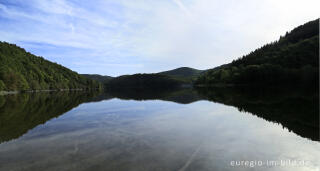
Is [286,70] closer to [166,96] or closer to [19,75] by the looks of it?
[166,96]

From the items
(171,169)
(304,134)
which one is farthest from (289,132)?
(171,169)

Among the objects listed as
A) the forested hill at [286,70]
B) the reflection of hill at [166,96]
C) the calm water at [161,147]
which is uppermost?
the forested hill at [286,70]

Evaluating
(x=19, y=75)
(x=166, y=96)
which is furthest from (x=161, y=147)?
(x=19, y=75)

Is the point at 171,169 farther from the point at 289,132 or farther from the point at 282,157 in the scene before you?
the point at 289,132

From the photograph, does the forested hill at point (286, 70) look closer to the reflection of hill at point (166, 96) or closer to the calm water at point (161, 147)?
the reflection of hill at point (166, 96)

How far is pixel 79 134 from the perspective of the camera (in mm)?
15961

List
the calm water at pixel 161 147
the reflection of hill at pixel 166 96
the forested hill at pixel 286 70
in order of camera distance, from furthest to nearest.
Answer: the forested hill at pixel 286 70 → the reflection of hill at pixel 166 96 → the calm water at pixel 161 147

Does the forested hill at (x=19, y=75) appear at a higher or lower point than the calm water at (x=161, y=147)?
higher

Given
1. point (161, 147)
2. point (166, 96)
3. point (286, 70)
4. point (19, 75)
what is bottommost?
point (161, 147)

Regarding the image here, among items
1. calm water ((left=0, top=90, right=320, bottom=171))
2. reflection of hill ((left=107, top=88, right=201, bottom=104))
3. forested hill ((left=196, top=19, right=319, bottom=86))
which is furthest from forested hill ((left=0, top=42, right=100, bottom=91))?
forested hill ((left=196, top=19, right=319, bottom=86))

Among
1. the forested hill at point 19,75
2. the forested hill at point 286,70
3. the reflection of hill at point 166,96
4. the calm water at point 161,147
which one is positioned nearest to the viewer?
the calm water at point 161,147

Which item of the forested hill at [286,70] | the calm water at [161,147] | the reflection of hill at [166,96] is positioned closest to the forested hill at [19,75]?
the reflection of hill at [166,96]

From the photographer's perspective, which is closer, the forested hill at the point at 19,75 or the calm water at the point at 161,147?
the calm water at the point at 161,147

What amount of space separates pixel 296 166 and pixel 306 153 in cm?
232
